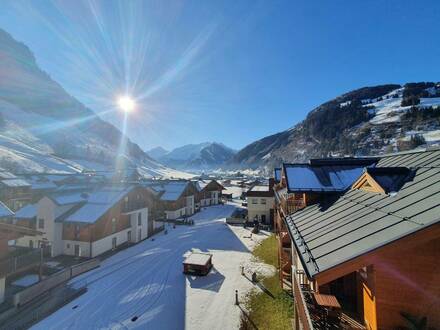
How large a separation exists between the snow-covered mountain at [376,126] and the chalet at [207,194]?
68895mm

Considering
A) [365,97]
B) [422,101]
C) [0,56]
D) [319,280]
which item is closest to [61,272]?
[319,280]

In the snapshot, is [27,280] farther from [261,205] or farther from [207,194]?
[207,194]

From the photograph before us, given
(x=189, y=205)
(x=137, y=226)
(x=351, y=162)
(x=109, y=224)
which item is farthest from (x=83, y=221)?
(x=189, y=205)

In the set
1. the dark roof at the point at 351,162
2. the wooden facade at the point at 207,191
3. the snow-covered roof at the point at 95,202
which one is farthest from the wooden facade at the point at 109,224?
the wooden facade at the point at 207,191

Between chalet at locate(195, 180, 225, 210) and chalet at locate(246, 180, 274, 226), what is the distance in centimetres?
2049

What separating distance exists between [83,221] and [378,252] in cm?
2808

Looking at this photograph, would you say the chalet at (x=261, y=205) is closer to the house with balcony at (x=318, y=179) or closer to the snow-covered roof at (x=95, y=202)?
the snow-covered roof at (x=95, y=202)

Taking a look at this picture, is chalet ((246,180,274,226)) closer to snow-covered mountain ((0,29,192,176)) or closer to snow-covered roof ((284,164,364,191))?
snow-covered roof ((284,164,364,191))

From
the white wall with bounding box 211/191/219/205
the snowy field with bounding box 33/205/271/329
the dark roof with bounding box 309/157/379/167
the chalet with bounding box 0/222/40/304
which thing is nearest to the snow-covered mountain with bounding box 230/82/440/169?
the white wall with bounding box 211/191/219/205

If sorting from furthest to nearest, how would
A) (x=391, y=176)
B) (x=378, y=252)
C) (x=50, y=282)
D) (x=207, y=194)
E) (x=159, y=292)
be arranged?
(x=207, y=194), (x=50, y=282), (x=159, y=292), (x=391, y=176), (x=378, y=252)

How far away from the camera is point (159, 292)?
1808cm

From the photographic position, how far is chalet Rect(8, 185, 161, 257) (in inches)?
1013

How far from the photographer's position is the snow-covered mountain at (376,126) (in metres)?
96.2

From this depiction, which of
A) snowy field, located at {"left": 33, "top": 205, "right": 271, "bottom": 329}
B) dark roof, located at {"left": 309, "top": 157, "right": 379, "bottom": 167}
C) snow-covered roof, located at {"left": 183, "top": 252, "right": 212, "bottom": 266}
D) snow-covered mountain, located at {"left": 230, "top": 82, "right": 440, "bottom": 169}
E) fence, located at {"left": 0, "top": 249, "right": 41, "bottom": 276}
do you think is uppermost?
snow-covered mountain, located at {"left": 230, "top": 82, "right": 440, "bottom": 169}
